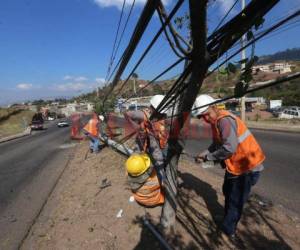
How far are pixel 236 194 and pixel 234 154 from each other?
541mm

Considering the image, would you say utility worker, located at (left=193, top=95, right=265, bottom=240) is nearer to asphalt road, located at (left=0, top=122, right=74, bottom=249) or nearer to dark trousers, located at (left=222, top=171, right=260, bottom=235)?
dark trousers, located at (left=222, top=171, right=260, bottom=235)

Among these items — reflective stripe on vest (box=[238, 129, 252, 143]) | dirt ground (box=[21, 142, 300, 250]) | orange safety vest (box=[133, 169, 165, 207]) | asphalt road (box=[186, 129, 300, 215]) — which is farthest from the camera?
asphalt road (box=[186, 129, 300, 215])

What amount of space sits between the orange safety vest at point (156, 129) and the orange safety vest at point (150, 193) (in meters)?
0.88

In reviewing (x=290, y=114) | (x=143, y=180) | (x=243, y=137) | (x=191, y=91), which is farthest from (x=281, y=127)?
(x=191, y=91)

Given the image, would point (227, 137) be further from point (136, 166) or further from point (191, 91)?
point (136, 166)

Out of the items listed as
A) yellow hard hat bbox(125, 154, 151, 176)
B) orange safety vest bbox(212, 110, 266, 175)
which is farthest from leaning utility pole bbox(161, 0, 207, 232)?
yellow hard hat bbox(125, 154, 151, 176)

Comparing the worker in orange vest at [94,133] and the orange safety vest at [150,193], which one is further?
the worker in orange vest at [94,133]

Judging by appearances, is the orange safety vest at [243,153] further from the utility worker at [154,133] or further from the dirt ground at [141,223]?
the utility worker at [154,133]

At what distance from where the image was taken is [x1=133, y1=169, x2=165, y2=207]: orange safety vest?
5.09 metres

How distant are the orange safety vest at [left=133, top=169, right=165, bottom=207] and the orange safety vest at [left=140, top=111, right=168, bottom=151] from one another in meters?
0.88

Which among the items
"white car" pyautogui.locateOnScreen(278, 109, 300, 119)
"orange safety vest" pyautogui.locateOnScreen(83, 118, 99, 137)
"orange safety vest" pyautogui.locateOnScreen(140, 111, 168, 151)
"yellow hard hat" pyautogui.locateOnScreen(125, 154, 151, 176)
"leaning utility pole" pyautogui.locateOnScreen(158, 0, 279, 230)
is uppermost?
"leaning utility pole" pyautogui.locateOnScreen(158, 0, 279, 230)

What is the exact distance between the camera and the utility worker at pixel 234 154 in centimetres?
374

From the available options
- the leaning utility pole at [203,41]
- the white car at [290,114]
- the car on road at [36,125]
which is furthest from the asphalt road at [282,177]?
the car on road at [36,125]

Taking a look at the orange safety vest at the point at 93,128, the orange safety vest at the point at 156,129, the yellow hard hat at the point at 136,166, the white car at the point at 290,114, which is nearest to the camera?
the yellow hard hat at the point at 136,166
